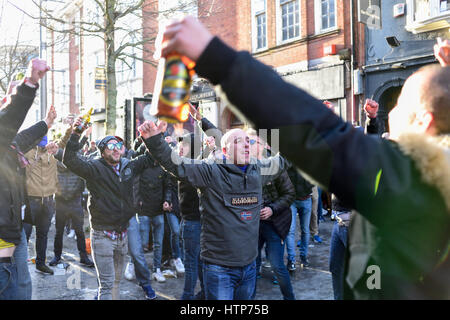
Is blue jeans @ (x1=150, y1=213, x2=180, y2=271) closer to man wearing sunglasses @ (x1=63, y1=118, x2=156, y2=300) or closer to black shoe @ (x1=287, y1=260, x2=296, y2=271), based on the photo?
man wearing sunglasses @ (x1=63, y1=118, x2=156, y2=300)

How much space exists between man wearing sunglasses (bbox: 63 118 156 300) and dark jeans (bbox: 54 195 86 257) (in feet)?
8.35

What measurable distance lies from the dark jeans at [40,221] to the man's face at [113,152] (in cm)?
265

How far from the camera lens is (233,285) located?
10.5ft

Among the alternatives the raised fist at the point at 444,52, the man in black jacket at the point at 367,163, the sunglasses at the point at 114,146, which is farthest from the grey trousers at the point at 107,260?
the raised fist at the point at 444,52

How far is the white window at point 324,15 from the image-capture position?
12414mm

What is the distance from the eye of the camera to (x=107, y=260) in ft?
13.8

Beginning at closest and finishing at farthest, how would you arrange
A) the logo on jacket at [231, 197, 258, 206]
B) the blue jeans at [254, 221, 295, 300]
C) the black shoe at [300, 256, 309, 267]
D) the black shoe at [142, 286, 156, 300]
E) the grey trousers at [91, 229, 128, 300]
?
the logo on jacket at [231, 197, 258, 206] < the grey trousers at [91, 229, 128, 300] < the blue jeans at [254, 221, 295, 300] < the black shoe at [142, 286, 156, 300] < the black shoe at [300, 256, 309, 267]

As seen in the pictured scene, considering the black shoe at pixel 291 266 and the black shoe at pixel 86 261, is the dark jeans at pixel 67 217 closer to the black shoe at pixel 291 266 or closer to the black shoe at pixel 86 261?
the black shoe at pixel 86 261

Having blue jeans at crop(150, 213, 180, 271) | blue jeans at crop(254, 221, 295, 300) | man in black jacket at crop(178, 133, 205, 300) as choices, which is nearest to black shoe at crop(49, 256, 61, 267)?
blue jeans at crop(150, 213, 180, 271)

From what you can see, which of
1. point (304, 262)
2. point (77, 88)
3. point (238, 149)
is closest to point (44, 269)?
point (304, 262)

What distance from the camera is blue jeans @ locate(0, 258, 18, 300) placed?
2.96 metres

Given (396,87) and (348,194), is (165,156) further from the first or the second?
(396,87)
